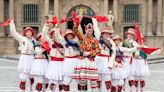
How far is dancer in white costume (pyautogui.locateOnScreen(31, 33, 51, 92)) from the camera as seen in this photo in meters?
14.9

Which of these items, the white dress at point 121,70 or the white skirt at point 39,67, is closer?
the white skirt at point 39,67

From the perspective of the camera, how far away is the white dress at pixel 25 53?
1541 centimetres

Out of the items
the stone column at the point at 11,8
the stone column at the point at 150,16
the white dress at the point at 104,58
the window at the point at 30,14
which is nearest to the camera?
the white dress at the point at 104,58

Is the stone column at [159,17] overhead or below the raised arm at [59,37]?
overhead

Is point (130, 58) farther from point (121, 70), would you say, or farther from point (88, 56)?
point (88, 56)

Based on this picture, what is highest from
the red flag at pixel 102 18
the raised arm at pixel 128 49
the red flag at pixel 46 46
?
the red flag at pixel 102 18

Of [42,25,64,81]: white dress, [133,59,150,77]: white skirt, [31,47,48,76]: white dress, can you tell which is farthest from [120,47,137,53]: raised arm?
[31,47,48,76]: white dress

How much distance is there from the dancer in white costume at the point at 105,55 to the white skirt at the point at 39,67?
1.69 metres

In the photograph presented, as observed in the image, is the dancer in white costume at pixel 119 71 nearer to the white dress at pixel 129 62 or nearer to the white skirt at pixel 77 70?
the white dress at pixel 129 62

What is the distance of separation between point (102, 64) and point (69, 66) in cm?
126

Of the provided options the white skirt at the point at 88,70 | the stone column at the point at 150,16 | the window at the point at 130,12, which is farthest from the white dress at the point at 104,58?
the window at the point at 130,12

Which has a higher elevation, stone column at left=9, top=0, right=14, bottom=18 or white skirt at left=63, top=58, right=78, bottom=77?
stone column at left=9, top=0, right=14, bottom=18

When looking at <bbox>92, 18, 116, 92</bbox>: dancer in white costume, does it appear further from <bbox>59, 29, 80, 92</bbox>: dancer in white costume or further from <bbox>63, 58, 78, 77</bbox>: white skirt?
<bbox>63, 58, 78, 77</bbox>: white skirt

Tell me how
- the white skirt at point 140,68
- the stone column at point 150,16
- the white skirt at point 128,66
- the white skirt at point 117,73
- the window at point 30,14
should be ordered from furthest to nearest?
the window at point 30,14
the stone column at point 150,16
the white skirt at point 140,68
the white skirt at point 128,66
the white skirt at point 117,73
